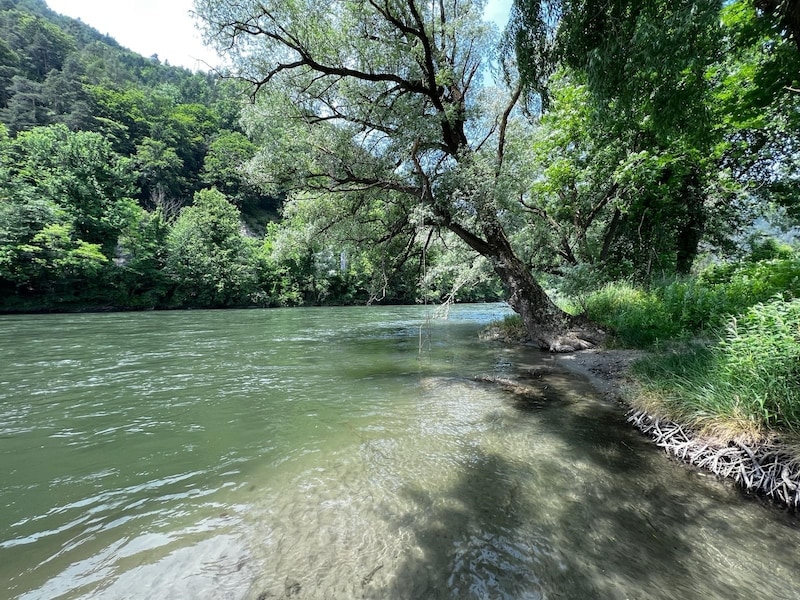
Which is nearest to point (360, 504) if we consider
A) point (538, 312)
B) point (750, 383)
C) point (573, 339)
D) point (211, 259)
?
point (750, 383)

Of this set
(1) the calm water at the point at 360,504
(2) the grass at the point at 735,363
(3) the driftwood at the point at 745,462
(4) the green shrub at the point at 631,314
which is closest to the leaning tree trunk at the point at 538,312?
(4) the green shrub at the point at 631,314

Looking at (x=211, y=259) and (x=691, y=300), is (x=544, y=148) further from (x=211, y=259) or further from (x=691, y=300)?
(x=211, y=259)

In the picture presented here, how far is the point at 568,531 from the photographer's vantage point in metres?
2.99

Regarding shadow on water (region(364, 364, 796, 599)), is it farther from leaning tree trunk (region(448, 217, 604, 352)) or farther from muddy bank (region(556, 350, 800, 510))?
leaning tree trunk (region(448, 217, 604, 352))

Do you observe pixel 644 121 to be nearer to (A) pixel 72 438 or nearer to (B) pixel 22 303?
(A) pixel 72 438

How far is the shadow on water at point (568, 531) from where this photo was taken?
241 centimetres

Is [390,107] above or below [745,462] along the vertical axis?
above

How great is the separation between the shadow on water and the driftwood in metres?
0.24

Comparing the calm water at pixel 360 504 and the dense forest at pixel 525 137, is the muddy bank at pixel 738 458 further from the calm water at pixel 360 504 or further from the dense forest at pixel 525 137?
the dense forest at pixel 525 137

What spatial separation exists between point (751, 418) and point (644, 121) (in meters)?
9.51

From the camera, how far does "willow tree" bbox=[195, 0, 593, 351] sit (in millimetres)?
9797

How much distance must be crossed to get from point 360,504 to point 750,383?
→ 4375 mm

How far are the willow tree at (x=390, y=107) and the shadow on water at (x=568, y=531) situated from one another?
7641 mm

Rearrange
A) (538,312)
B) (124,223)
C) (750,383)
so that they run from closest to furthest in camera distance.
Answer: (750,383) → (538,312) → (124,223)
